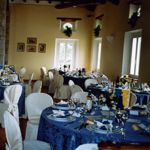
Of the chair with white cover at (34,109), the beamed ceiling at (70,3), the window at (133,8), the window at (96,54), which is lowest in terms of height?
the chair with white cover at (34,109)

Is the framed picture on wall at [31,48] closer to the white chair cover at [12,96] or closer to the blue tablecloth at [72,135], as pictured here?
the white chair cover at [12,96]

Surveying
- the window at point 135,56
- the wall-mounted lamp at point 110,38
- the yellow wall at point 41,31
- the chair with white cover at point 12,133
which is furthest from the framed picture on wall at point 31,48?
the chair with white cover at point 12,133

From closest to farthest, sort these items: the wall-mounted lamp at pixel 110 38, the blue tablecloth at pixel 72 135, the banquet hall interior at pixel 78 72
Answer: the blue tablecloth at pixel 72 135
the banquet hall interior at pixel 78 72
the wall-mounted lamp at pixel 110 38

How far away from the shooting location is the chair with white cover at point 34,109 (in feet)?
13.8

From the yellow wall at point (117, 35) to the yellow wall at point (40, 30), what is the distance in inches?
64.8

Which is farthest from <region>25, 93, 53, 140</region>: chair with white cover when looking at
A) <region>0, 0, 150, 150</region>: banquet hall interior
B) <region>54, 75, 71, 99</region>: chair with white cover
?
<region>54, 75, 71, 99</region>: chair with white cover

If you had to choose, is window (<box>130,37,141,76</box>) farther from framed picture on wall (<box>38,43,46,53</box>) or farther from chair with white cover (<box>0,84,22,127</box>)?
framed picture on wall (<box>38,43,46,53</box>)

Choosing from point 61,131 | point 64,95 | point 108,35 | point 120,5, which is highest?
point 120,5

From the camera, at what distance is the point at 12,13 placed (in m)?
14.2

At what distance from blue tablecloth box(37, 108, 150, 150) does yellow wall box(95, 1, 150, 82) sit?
4.80 m

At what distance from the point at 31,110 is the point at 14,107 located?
1.11m

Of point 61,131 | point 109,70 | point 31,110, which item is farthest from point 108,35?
point 61,131

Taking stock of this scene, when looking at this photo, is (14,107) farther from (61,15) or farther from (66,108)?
(61,15)

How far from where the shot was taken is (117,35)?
34.0 ft
